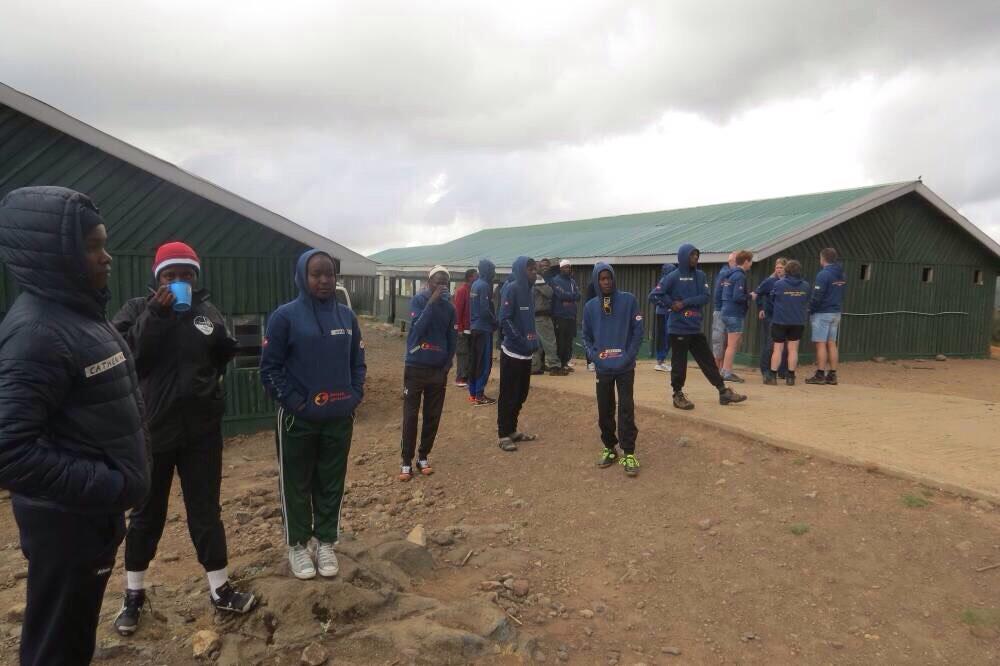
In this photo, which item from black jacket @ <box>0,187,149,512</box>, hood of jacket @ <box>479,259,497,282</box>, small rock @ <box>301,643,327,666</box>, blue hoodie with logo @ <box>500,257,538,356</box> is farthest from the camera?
hood of jacket @ <box>479,259,497,282</box>

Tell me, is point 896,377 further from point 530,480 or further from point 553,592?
point 553,592

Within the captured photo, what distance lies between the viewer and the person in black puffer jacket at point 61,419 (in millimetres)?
2008

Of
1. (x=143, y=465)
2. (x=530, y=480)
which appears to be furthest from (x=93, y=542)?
(x=530, y=480)

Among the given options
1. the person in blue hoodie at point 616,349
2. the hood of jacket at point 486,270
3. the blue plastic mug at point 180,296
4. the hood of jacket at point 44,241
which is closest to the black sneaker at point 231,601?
the blue plastic mug at point 180,296

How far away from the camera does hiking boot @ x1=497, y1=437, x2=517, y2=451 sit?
23.4 ft

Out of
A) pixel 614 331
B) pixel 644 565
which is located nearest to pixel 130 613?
pixel 644 565

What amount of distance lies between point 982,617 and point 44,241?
4.88m

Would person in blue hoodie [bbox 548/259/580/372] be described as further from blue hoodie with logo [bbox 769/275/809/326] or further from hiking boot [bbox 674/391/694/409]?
hiking boot [bbox 674/391/694/409]

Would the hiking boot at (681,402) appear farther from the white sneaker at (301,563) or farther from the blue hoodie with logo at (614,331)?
the white sneaker at (301,563)

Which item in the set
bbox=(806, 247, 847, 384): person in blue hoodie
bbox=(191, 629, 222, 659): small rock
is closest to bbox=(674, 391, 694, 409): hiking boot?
bbox=(806, 247, 847, 384): person in blue hoodie

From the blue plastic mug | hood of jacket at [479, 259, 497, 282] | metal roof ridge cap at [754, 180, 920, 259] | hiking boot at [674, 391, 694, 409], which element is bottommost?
hiking boot at [674, 391, 694, 409]

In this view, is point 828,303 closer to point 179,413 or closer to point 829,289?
point 829,289

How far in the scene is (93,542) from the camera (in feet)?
7.29

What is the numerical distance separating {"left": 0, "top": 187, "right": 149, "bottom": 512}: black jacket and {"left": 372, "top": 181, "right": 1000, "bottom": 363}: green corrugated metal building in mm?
11630
